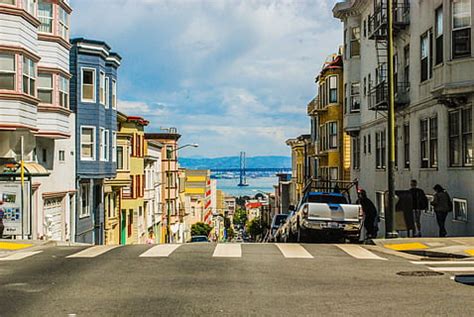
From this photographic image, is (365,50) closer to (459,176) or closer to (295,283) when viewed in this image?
(459,176)

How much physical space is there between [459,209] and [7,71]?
15905 millimetres

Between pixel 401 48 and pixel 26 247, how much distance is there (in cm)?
1687

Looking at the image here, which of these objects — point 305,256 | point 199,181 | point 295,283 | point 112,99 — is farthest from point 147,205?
point 199,181

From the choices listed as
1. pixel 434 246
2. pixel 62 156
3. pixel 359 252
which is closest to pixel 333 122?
pixel 62 156

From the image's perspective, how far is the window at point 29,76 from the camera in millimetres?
25891

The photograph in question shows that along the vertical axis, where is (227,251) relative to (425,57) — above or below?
below

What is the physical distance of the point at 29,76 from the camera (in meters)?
26.3

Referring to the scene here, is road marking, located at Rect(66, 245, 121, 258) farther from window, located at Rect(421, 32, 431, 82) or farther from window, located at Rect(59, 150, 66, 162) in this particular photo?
window, located at Rect(59, 150, 66, 162)

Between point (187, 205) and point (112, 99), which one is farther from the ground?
point (112, 99)

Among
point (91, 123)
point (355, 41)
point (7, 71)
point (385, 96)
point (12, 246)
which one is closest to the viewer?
point (12, 246)

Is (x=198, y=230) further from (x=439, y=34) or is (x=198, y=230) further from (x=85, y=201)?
(x=439, y=34)

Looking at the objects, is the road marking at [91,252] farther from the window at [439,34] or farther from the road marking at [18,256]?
the window at [439,34]

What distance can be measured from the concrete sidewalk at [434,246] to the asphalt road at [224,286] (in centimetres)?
119

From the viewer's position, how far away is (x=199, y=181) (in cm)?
12394
